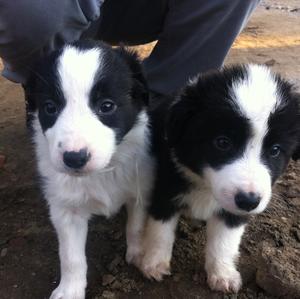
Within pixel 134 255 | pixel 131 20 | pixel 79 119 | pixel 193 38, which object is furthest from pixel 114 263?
pixel 131 20

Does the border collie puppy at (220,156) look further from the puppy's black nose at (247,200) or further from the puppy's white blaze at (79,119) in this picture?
the puppy's white blaze at (79,119)

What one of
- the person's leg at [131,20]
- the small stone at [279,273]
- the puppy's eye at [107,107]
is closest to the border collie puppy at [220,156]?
the small stone at [279,273]

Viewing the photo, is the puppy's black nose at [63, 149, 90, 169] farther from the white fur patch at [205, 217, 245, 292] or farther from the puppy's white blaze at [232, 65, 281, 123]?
the white fur patch at [205, 217, 245, 292]

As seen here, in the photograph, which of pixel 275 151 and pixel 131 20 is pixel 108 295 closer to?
pixel 275 151

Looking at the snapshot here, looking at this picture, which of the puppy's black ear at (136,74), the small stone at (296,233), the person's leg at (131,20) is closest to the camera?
the puppy's black ear at (136,74)

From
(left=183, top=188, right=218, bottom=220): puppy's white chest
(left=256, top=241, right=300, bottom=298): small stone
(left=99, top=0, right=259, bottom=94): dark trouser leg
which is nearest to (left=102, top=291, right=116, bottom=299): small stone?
(left=183, top=188, right=218, bottom=220): puppy's white chest

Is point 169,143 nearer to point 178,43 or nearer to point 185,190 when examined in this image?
point 185,190
